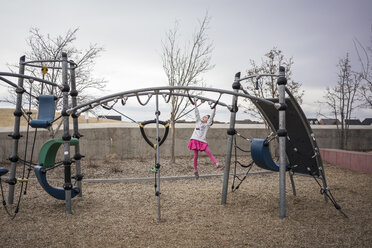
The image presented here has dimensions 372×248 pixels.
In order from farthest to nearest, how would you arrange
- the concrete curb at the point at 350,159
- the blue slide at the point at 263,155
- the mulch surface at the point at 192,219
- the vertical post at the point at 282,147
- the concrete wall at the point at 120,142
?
the concrete wall at the point at 120,142
the concrete curb at the point at 350,159
the blue slide at the point at 263,155
the vertical post at the point at 282,147
the mulch surface at the point at 192,219

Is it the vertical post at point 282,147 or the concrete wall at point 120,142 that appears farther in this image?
the concrete wall at point 120,142

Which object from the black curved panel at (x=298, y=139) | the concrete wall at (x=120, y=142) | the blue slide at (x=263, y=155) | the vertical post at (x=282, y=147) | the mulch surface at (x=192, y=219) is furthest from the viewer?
the concrete wall at (x=120, y=142)

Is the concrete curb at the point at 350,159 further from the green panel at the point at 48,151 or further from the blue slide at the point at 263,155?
the green panel at the point at 48,151

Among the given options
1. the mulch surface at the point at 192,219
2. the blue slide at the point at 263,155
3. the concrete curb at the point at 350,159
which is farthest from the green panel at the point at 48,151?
the concrete curb at the point at 350,159

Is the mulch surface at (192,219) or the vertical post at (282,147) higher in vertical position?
the vertical post at (282,147)

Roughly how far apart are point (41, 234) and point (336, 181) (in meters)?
7.18

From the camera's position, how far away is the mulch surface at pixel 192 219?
3.86 m

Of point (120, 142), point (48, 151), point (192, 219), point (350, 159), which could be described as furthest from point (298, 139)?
point (120, 142)

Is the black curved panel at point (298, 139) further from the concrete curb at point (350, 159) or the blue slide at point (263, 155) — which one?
the concrete curb at point (350, 159)

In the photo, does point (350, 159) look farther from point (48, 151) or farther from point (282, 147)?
point (48, 151)

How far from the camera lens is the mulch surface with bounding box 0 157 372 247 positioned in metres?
3.86

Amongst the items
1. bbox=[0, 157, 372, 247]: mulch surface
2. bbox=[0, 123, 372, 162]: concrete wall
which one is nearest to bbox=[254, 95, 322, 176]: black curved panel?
bbox=[0, 157, 372, 247]: mulch surface

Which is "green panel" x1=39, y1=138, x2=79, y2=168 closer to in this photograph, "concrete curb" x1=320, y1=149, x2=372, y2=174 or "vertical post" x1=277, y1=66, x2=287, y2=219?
"vertical post" x1=277, y1=66, x2=287, y2=219

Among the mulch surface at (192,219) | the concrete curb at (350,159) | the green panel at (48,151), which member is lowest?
the mulch surface at (192,219)
